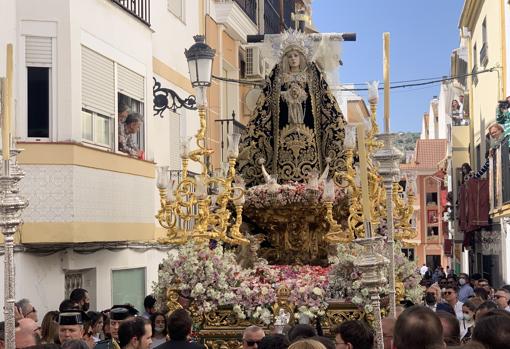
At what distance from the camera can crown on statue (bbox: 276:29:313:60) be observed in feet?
43.0

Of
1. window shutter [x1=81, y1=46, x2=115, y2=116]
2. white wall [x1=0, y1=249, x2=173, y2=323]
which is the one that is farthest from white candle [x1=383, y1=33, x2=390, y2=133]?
window shutter [x1=81, y1=46, x2=115, y2=116]

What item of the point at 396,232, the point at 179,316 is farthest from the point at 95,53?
the point at 179,316

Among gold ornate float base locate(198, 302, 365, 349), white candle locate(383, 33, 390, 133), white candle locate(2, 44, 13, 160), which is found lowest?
gold ornate float base locate(198, 302, 365, 349)

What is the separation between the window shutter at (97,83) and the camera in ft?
46.5

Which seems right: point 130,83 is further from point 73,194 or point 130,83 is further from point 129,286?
point 129,286

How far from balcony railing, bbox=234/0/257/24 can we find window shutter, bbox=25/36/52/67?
13130mm

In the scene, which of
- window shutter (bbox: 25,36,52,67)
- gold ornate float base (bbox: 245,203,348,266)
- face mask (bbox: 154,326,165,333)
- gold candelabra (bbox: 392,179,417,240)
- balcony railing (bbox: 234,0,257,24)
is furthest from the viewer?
balcony railing (bbox: 234,0,257,24)

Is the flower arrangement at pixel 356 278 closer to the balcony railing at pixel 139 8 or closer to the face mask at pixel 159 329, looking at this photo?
the face mask at pixel 159 329

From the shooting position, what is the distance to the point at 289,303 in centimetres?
1012

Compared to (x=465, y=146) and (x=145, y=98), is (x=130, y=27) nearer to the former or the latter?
(x=145, y=98)

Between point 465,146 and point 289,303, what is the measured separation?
2983 centimetres

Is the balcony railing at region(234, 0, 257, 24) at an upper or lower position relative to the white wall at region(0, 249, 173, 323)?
upper

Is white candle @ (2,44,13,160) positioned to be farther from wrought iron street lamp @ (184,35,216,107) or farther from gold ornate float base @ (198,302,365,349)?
wrought iron street lamp @ (184,35,216,107)

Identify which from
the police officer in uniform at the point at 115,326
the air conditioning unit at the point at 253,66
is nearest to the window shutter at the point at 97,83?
the police officer in uniform at the point at 115,326
